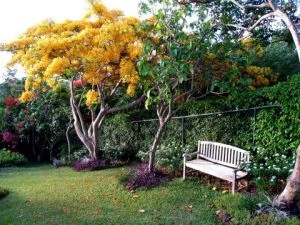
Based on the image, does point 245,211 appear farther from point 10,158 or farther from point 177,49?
point 10,158

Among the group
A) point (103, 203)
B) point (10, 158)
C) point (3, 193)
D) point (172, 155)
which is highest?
point (172, 155)

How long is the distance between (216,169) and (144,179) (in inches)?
68.5

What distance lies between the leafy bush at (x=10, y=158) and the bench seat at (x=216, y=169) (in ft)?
29.2

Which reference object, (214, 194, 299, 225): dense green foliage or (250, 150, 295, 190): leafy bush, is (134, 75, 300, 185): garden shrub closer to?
(250, 150, 295, 190): leafy bush

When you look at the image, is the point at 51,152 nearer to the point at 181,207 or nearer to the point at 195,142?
the point at 195,142

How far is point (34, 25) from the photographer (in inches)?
435

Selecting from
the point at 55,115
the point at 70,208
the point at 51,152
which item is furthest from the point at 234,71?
the point at 51,152

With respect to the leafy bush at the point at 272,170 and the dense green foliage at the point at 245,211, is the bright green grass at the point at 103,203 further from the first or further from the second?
the leafy bush at the point at 272,170

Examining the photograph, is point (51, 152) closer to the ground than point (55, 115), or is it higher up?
closer to the ground

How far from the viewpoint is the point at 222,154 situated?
26.3 ft

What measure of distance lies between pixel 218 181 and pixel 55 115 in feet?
29.2

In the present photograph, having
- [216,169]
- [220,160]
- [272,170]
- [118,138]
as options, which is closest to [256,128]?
[220,160]

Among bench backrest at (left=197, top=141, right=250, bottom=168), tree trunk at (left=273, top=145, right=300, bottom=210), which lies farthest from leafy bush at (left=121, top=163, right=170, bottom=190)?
tree trunk at (left=273, top=145, right=300, bottom=210)

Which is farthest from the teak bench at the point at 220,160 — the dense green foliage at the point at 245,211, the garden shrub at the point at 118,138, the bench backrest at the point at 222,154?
the garden shrub at the point at 118,138
